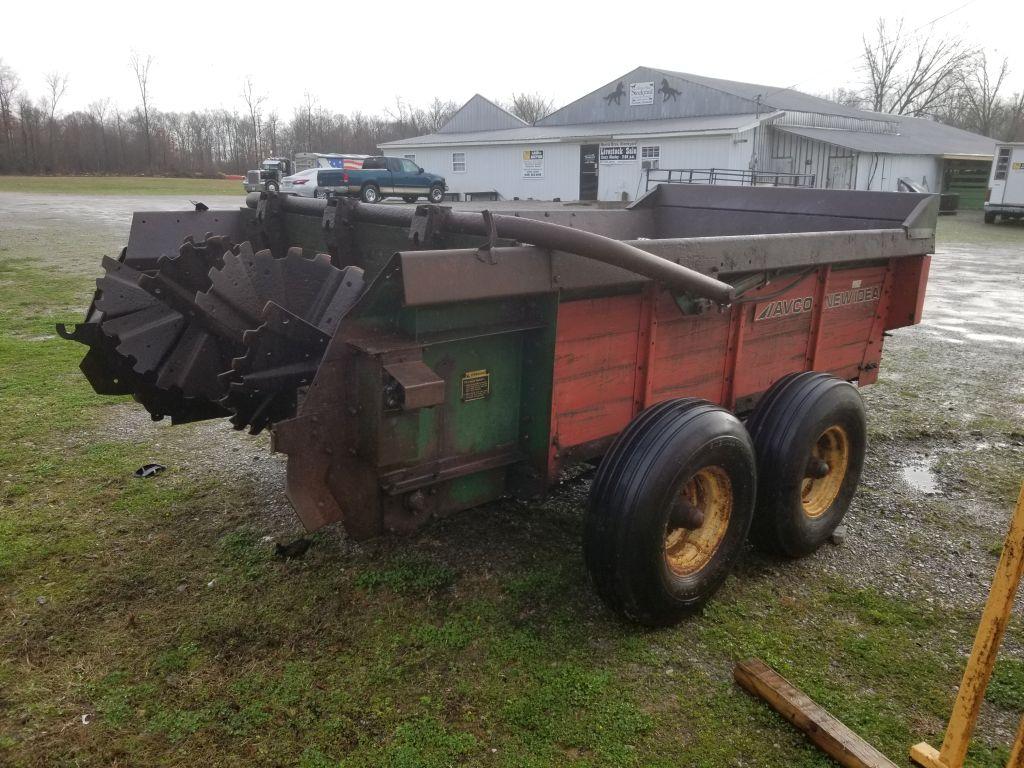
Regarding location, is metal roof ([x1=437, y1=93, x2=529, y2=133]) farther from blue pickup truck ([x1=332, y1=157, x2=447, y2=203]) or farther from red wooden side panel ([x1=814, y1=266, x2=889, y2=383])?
red wooden side panel ([x1=814, y1=266, x2=889, y2=383])

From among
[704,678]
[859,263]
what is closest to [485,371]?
[704,678]

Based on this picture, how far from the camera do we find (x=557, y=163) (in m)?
29.7

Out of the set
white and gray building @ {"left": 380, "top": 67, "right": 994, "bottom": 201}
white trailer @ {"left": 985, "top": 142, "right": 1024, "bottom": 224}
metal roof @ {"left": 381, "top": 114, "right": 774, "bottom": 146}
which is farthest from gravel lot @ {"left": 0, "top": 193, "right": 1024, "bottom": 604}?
white trailer @ {"left": 985, "top": 142, "right": 1024, "bottom": 224}

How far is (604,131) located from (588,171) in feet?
5.42

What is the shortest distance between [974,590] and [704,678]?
149cm

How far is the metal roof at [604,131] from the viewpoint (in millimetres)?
25047

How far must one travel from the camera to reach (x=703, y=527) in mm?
3209

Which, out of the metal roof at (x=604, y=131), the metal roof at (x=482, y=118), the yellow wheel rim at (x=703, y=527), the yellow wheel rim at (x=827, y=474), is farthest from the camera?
the metal roof at (x=482, y=118)

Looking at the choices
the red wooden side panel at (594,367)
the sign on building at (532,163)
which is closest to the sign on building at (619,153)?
the sign on building at (532,163)

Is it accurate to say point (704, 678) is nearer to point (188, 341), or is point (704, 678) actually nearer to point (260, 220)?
point (188, 341)

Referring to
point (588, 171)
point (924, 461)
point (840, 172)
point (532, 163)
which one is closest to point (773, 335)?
point (924, 461)

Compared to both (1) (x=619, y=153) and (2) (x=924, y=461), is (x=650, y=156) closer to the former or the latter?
(1) (x=619, y=153)

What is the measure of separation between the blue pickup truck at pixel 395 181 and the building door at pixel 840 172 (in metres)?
13.1

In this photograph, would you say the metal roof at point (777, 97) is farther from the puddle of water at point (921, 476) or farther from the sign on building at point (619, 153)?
the puddle of water at point (921, 476)
